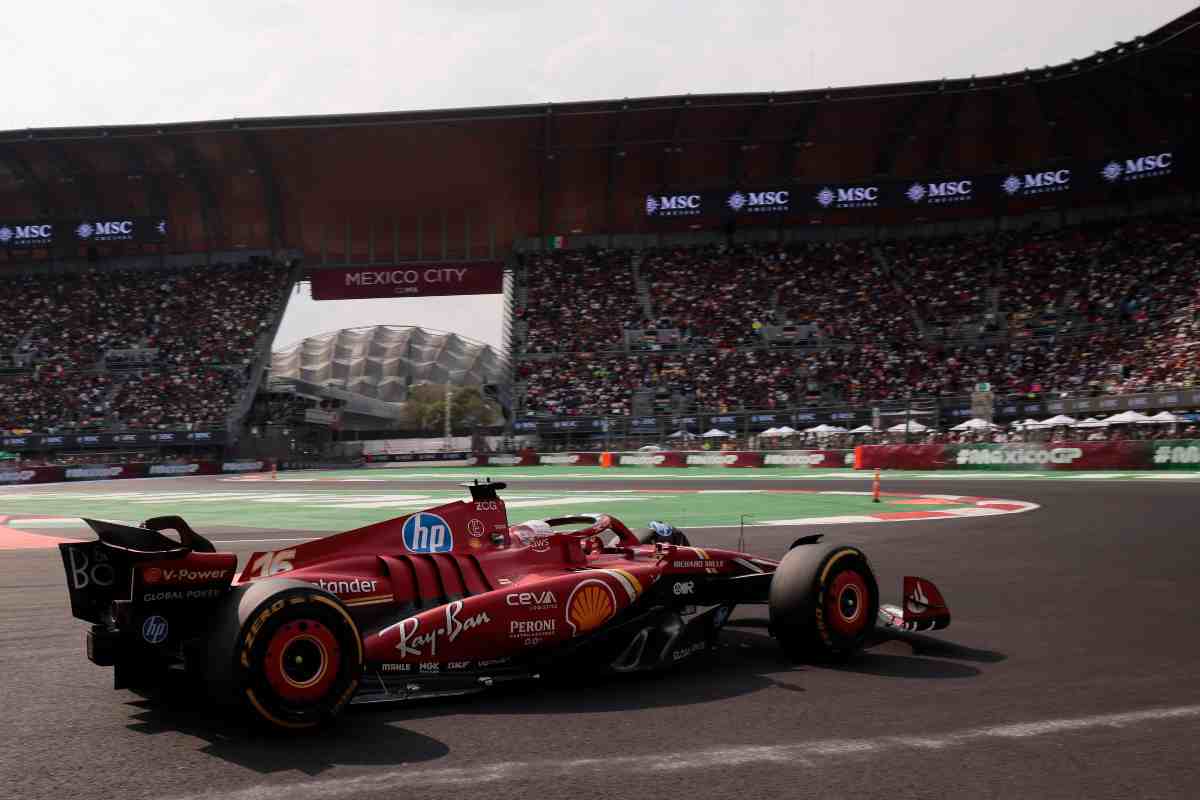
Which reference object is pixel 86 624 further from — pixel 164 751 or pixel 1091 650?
pixel 1091 650

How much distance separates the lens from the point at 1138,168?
46.5m

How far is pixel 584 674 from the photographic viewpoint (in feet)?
20.1

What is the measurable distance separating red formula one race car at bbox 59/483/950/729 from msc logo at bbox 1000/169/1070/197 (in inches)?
1864

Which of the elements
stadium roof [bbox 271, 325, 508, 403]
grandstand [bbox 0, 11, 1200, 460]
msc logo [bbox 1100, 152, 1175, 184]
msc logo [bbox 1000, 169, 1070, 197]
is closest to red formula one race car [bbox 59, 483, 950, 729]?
grandstand [bbox 0, 11, 1200, 460]

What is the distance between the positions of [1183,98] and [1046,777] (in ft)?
162

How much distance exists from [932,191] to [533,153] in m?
20.2

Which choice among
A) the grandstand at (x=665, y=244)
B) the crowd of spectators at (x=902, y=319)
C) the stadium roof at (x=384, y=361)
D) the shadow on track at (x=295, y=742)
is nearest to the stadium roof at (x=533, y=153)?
the grandstand at (x=665, y=244)

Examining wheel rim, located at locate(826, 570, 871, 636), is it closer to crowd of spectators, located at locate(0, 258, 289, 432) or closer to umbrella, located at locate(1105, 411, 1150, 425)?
umbrella, located at locate(1105, 411, 1150, 425)

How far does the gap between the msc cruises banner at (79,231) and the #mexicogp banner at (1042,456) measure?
41139mm

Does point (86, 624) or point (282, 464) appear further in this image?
point (282, 464)

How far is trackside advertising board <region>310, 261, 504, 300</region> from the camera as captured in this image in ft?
187

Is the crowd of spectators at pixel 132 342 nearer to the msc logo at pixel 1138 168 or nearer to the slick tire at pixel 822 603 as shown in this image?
the msc logo at pixel 1138 168

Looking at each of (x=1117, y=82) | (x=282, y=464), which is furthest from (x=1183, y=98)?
(x=282, y=464)

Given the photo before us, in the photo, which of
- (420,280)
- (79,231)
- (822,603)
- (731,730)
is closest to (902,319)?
(420,280)
